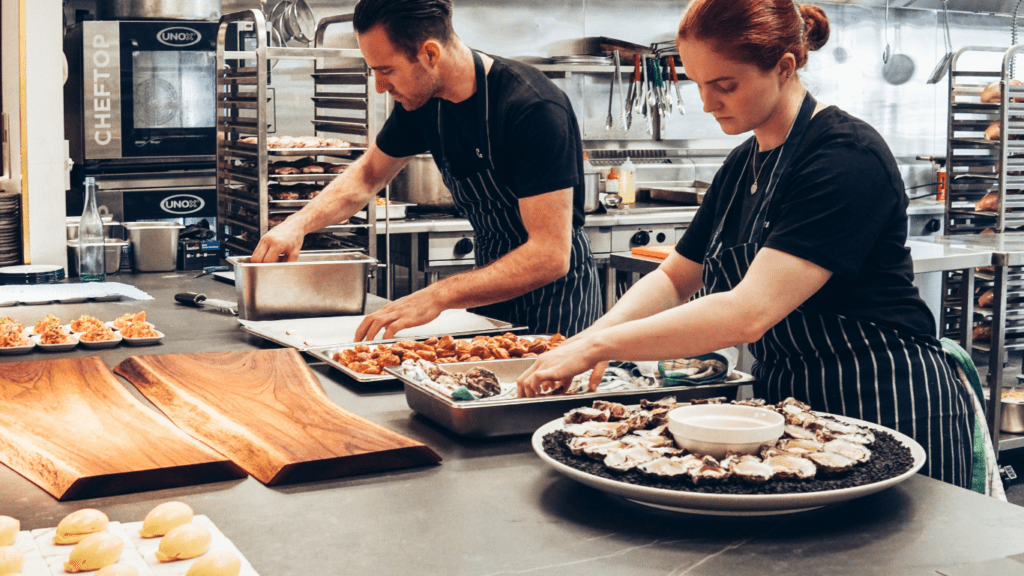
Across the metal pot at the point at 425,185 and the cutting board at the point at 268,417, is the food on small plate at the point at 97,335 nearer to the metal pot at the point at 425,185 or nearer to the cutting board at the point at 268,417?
the cutting board at the point at 268,417

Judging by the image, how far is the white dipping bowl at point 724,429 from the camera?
1216 millimetres

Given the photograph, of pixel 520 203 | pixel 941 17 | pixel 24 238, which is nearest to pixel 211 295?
pixel 24 238

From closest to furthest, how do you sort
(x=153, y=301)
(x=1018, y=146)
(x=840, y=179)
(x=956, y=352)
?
(x=840, y=179) < (x=956, y=352) < (x=153, y=301) < (x=1018, y=146)

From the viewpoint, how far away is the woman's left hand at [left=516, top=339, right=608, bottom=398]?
1.47 m

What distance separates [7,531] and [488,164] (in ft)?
5.32

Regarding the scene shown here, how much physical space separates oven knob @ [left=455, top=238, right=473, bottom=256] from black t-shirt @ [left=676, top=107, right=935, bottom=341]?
3.03 metres

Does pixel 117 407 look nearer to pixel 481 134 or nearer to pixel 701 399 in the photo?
pixel 701 399

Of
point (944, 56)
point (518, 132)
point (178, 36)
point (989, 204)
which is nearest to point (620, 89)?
point (989, 204)

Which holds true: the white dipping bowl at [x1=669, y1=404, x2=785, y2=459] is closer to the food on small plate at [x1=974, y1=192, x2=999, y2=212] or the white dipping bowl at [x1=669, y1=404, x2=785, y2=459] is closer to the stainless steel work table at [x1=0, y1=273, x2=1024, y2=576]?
the stainless steel work table at [x1=0, y1=273, x2=1024, y2=576]

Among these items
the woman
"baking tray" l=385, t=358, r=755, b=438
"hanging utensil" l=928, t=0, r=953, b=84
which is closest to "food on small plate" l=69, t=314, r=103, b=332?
"baking tray" l=385, t=358, r=755, b=438

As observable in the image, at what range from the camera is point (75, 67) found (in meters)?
4.58

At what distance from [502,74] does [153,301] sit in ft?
3.99

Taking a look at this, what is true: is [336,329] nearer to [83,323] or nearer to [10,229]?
[83,323]

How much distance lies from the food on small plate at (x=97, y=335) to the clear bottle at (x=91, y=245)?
0.91 m
